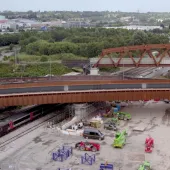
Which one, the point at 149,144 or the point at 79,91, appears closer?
the point at 149,144

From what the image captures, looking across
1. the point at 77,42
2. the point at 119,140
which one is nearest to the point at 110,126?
the point at 119,140

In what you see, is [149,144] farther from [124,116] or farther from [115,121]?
[124,116]

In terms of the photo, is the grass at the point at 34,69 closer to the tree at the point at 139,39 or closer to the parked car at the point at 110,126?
the parked car at the point at 110,126

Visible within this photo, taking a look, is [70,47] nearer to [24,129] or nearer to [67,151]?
[24,129]

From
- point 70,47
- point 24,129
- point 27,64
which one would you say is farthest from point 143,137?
point 70,47

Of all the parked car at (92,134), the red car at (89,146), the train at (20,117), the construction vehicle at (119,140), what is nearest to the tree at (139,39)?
the train at (20,117)

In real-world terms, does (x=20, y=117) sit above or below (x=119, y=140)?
above
